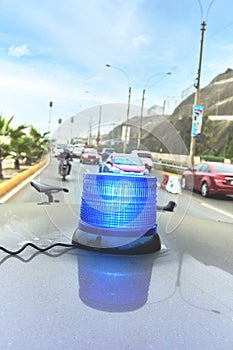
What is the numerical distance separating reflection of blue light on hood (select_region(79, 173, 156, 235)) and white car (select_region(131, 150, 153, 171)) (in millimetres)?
2158

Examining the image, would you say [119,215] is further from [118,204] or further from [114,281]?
[114,281]

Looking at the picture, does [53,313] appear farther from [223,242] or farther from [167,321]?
[223,242]

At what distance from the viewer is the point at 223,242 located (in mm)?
5453

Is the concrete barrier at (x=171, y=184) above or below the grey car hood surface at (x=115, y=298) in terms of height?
above

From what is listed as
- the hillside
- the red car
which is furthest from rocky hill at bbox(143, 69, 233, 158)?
the red car

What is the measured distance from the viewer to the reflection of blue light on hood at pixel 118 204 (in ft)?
14.6

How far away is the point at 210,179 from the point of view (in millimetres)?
14219

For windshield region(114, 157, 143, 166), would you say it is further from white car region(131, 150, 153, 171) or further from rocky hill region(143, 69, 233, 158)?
rocky hill region(143, 69, 233, 158)

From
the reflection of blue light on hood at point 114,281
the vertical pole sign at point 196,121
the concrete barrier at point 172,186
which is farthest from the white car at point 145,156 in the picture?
the vertical pole sign at point 196,121

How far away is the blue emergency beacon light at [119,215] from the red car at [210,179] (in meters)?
9.79

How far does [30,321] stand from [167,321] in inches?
36.8

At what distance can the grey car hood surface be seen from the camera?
2.53 m

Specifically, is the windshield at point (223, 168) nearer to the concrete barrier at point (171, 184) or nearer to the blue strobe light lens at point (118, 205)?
the concrete barrier at point (171, 184)

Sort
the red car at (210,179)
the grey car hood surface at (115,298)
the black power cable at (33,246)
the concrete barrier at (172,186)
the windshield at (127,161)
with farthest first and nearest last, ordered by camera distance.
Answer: the red car at (210,179), the concrete barrier at (172,186), the windshield at (127,161), the black power cable at (33,246), the grey car hood surface at (115,298)
